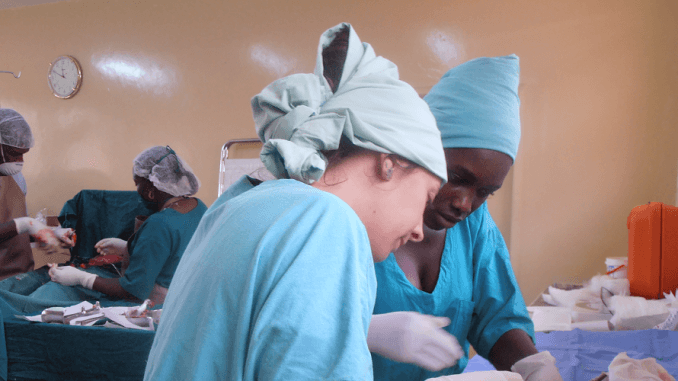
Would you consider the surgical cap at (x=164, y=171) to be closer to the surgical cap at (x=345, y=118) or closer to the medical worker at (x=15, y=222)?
the medical worker at (x=15, y=222)

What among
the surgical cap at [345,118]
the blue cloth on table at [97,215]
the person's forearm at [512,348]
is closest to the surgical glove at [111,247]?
the blue cloth on table at [97,215]

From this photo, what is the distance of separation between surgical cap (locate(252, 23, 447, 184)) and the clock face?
4.80m

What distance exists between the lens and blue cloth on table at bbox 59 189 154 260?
4.03m

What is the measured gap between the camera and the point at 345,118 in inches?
24.4

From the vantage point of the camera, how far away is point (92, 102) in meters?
4.56

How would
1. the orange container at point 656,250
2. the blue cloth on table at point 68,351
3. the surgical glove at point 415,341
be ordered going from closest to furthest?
the surgical glove at point 415,341, the blue cloth on table at point 68,351, the orange container at point 656,250

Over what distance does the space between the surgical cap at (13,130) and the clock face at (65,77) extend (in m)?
1.86

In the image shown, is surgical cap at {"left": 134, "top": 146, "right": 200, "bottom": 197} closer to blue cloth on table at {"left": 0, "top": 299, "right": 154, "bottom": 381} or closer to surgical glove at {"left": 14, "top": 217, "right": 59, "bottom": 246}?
surgical glove at {"left": 14, "top": 217, "right": 59, "bottom": 246}

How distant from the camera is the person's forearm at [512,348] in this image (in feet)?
3.85

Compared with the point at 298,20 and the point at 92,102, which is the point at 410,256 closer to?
the point at 298,20

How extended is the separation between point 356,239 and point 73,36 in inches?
208

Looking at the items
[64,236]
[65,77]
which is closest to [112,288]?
[64,236]

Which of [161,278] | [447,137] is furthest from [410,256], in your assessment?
[161,278]

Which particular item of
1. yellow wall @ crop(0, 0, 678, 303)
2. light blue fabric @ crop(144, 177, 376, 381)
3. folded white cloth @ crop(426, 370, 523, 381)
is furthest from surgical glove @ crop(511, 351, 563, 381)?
yellow wall @ crop(0, 0, 678, 303)
